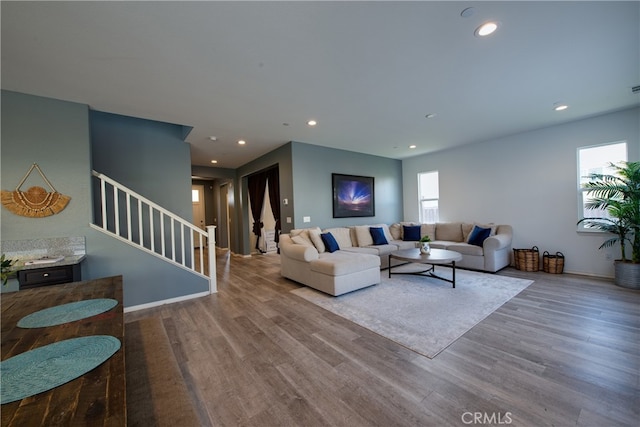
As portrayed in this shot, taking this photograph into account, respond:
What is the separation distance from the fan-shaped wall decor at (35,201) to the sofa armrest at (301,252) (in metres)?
2.89

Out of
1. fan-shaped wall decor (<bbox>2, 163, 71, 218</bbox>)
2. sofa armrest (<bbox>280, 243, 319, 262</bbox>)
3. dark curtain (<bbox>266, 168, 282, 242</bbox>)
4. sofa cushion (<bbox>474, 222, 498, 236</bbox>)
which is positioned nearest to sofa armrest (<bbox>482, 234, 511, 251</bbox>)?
sofa cushion (<bbox>474, 222, 498, 236</bbox>)

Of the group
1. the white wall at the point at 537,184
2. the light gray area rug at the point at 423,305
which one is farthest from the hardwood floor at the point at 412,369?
the white wall at the point at 537,184

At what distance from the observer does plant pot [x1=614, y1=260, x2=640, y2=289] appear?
11.2 feet

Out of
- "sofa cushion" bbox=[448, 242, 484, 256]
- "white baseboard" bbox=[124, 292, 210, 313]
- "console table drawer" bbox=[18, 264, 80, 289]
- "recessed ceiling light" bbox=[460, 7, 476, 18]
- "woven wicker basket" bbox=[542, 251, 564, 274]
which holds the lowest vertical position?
"white baseboard" bbox=[124, 292, 210, 313]

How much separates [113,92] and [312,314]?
3.45 m

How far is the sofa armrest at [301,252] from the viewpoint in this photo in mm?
Result: 3812

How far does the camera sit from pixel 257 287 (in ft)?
13.2

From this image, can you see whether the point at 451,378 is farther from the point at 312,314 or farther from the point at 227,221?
the point at 227,221

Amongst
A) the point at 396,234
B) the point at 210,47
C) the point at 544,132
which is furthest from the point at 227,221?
the point at 544,132

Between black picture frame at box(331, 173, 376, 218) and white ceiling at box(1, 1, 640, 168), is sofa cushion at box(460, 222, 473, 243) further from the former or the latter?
white ceiling at box(1, 1, 640, 168)

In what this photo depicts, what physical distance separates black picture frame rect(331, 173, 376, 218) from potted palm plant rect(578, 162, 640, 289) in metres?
3.81

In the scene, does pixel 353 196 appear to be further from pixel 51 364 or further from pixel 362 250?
pixel 51 364

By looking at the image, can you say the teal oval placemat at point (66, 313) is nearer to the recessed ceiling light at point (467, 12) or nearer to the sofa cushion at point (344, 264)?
the sofa cushion at point (344, 264)

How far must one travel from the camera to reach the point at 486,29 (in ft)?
6.40
